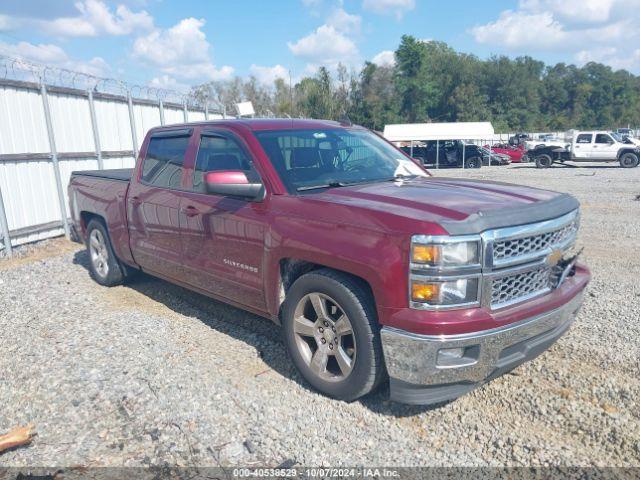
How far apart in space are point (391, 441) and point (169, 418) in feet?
4.63

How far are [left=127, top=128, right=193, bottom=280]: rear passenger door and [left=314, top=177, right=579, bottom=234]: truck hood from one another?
1778 mm

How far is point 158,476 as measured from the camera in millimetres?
2824

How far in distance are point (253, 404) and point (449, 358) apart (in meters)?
1.38

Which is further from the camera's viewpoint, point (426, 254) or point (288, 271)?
point (288, 271)

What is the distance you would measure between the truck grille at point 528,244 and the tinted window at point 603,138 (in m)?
27.9

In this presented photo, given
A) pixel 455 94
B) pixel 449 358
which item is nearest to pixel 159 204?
pixel 449 358

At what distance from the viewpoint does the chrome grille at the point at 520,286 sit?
3.00 metres

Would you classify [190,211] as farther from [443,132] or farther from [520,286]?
[443,132]

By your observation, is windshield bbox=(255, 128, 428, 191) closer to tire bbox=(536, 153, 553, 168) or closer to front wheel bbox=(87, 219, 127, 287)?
front wheel bbox=(87, 219, 127, 287)

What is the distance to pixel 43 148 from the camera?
9289 mm

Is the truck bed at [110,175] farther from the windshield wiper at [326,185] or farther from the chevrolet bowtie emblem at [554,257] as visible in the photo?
the chevrolet bowtie emblem at [554,257]

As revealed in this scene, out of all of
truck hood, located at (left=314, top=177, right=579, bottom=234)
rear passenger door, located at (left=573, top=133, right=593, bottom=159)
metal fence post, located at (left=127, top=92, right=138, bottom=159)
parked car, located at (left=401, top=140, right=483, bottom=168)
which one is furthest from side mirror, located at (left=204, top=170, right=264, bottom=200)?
parked car, located at (left=401, top=140, right=483, bottom=168)

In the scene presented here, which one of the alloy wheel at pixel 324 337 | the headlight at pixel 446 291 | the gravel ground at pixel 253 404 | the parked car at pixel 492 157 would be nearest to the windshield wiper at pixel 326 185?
the alloy wheel at pixel 324 337

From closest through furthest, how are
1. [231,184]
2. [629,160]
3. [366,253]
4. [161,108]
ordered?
1. [366,253]
2. [231,184]
3. [161,108]
4. [629,160]
